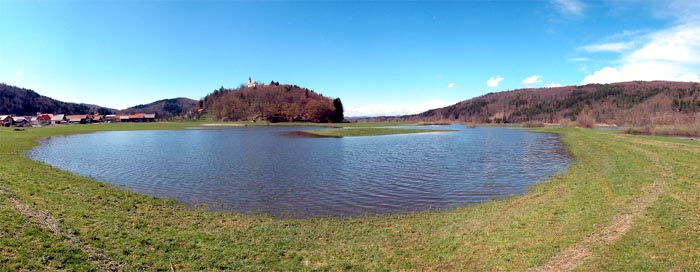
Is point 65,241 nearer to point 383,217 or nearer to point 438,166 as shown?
point 383,217

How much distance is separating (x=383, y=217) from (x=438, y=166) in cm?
1723

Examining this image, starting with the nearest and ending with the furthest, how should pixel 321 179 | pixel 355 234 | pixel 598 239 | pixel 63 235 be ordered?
pixel 63 235 < pixel 598 239 < pixel 355 234 < pixel 321 179

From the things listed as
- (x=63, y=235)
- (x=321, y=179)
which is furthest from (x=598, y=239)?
(x=321, y=179)

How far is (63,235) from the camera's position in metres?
10.6

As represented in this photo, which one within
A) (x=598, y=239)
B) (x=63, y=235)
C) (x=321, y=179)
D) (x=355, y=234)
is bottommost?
(x=355, y=234)

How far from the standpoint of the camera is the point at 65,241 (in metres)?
10.2

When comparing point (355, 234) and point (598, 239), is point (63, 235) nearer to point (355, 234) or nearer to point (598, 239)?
point (355, 234)

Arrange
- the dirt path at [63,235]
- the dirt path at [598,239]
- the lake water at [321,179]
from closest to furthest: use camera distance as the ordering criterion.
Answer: the dirt path at [63,235], the dirt path at [598,239], the lake water at [321,179]

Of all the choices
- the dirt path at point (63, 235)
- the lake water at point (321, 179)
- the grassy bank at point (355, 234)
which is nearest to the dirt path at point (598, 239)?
the grassy bank at point (355, 234)

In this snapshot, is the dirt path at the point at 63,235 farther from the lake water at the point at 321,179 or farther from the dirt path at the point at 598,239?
the dirt path at the point at 598,239

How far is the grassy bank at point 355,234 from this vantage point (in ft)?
31.8

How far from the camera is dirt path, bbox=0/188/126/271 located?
920cm

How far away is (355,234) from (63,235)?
32.1 ft

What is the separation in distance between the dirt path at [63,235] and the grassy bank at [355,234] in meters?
0.03
